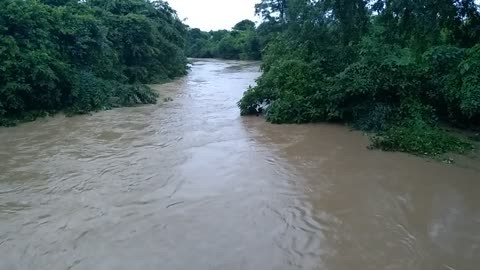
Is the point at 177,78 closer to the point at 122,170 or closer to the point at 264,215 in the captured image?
the point at 122,170

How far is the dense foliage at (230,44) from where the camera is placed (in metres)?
55.5

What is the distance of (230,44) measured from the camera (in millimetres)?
61344

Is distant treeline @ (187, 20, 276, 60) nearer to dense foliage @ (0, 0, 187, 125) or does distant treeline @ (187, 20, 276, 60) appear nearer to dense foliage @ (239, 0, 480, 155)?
dense foliage @ (0, 0, 187, 125)

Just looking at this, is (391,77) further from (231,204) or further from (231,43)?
(231,43)

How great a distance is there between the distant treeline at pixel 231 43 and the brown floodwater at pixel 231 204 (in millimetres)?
34902

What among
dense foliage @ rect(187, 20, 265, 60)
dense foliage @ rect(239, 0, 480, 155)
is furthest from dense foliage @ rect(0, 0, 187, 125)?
dense foliage @ rect(187, 20, 265, 60)

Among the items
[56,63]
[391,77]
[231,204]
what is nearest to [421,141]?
[391,77]

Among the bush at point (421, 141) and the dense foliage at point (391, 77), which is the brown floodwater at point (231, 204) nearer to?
the bush at point (421, 141)

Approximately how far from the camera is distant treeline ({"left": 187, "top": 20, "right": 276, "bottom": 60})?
180 feet

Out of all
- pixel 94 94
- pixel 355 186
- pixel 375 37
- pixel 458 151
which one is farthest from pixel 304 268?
pixel 94 94

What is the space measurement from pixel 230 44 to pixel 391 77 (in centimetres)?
5209

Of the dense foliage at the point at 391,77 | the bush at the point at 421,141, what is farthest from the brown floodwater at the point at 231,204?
the dense foliage at the point at 391,77

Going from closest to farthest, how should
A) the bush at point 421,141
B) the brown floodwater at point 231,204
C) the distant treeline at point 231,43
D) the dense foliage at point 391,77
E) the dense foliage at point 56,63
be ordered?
the brown floodwater at point 231,204, the bush at point 421,141, the dense foliage at point 391,77, the dense foliage at point 56,63, the distant treeline at point 231,43

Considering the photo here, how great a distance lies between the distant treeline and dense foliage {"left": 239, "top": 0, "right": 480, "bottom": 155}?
30.3 meters
